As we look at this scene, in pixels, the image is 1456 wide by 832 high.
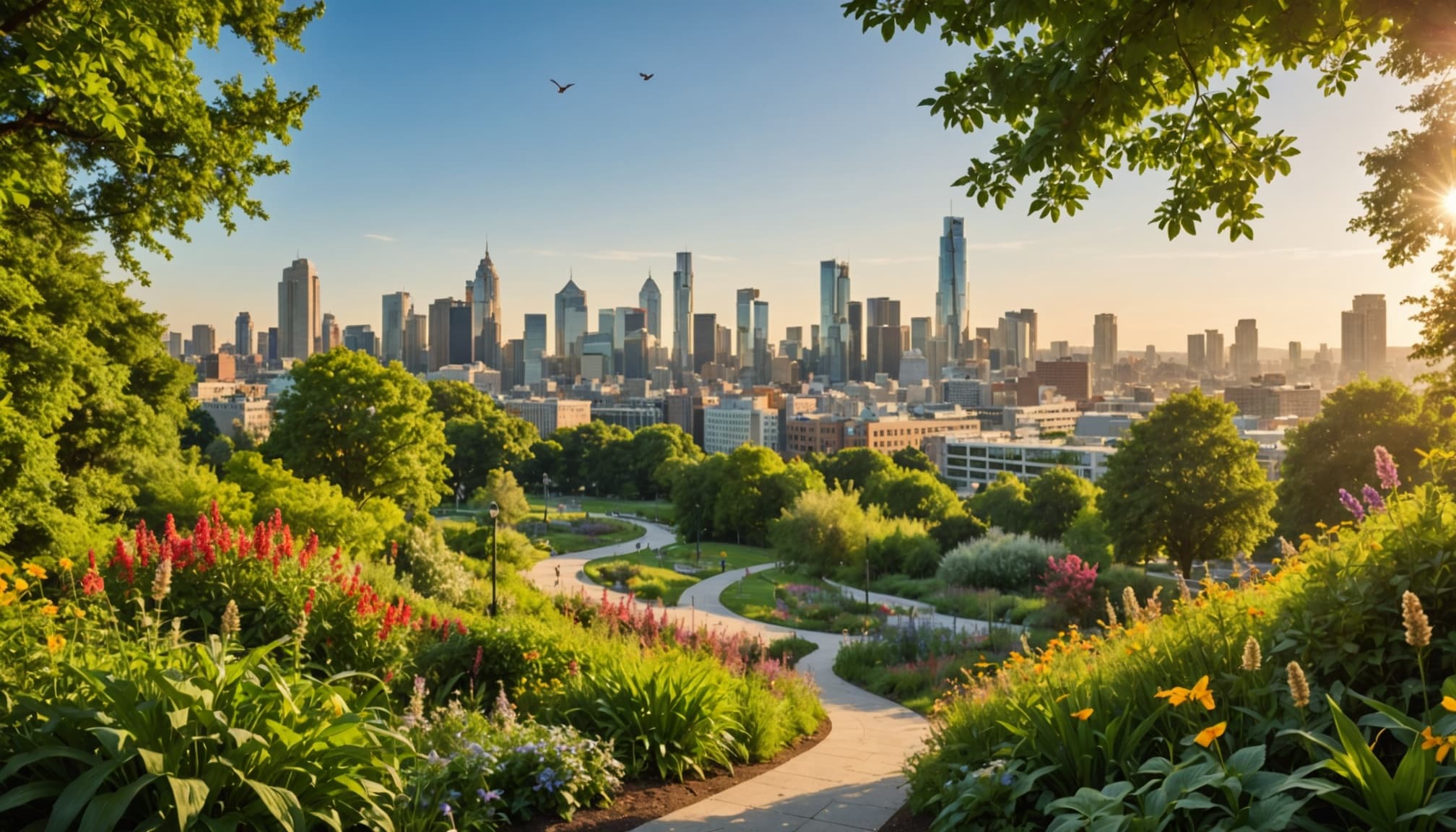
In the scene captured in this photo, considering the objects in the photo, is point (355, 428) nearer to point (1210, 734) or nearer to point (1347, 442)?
point (1210, 734)

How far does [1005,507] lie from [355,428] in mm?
32005

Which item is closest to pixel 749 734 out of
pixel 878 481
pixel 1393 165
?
pixel 1393 165

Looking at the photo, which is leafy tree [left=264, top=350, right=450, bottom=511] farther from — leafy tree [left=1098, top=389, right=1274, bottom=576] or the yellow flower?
the yellow flower

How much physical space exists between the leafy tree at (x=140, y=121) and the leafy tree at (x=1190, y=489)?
25715mm

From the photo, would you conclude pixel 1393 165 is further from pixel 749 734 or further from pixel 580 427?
pixel 580 427

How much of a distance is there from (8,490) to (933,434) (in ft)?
488

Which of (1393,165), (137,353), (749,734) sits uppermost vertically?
(1393,165)

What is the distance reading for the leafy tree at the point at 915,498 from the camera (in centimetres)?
5350

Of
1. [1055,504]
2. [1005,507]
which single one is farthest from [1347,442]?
[1005,507]

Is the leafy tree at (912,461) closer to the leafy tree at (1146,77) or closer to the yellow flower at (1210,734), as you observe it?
the leafy tree at (1146,77)

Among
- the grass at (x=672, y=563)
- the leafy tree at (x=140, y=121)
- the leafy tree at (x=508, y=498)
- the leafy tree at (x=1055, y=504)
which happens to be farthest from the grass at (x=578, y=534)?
the leafy tree at (x=140, y=121)

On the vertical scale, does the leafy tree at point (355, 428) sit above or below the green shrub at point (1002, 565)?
above

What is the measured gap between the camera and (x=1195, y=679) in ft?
14.5

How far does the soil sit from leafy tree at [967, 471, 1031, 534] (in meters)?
41.0
